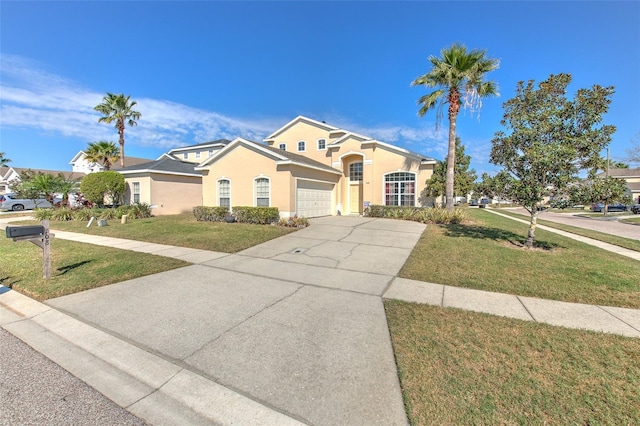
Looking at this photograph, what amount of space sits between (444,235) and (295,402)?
10297 mm

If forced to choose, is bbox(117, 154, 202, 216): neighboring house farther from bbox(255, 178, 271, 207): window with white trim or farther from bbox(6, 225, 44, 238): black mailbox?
bbox(6, 225, 44, 238): black mailbox

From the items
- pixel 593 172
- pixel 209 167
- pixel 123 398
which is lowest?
pixel 123 398

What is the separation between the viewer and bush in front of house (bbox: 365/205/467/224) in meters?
15.2

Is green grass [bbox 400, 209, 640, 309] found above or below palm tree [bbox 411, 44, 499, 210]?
below

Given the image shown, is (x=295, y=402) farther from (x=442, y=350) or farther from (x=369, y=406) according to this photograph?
(x=442, y=350)

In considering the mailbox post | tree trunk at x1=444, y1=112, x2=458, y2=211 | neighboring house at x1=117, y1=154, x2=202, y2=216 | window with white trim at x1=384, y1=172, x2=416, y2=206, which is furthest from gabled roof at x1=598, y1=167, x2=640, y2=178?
the mailbox post

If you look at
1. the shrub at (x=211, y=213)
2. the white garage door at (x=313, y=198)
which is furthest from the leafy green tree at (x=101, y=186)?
the white garage door at (x=313, y=198)

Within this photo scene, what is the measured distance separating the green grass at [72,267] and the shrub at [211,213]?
6.71m

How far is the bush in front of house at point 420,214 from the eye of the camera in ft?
49.9

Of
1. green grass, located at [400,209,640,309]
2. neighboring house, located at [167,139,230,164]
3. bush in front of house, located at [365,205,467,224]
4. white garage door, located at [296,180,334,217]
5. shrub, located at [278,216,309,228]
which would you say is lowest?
green grass, located at [400,209,640,309]

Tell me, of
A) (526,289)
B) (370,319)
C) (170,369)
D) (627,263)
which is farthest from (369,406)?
A: (627,263)

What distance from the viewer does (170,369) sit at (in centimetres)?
308

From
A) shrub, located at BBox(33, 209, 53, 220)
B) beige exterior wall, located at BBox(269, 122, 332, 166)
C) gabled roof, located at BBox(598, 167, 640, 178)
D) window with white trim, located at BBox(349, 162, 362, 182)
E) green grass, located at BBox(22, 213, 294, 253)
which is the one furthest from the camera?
gabled roof, located at BBox(598, 167, 640, 178)

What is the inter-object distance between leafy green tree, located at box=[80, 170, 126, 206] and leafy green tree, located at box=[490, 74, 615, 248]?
76.7ft
